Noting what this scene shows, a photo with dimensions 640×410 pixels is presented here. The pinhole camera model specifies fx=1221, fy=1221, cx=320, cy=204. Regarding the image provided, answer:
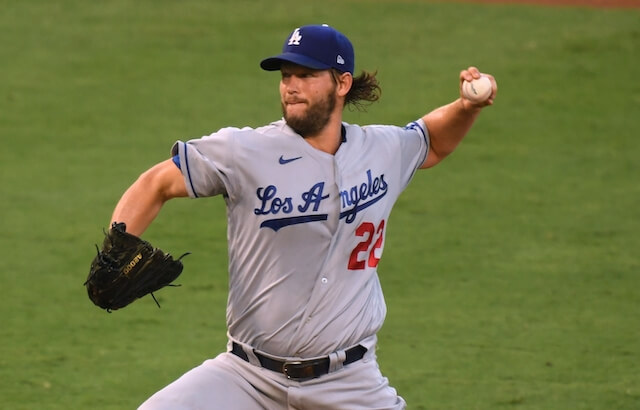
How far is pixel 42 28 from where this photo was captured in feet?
43.2

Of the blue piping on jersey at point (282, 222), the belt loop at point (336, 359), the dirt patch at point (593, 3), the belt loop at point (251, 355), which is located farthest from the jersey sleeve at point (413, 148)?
the dirt patch at point (593, 3)

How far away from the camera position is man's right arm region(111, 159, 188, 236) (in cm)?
413

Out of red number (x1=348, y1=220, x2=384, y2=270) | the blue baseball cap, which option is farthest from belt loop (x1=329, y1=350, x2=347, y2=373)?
the blue baseball cap

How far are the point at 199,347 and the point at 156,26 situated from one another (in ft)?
23.3

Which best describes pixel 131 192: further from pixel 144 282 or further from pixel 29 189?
pixel 29 189

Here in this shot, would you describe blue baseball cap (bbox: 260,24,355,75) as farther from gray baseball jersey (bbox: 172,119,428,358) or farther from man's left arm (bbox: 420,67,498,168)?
→ man's left arm (bbox: 420,67,498,168)

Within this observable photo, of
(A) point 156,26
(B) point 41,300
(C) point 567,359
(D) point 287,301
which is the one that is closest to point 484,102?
(D) point 287,301

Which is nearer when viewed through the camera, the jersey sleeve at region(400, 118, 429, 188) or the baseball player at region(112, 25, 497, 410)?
the baseball player at region(112, 25, 497, 410)

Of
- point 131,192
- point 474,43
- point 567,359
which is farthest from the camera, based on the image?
point 474,43

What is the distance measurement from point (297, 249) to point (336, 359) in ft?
1.38

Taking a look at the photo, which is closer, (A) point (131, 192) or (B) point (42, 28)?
(A) point (131, 192)

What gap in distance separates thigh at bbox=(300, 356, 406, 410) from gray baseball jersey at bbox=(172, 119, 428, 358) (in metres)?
0.10

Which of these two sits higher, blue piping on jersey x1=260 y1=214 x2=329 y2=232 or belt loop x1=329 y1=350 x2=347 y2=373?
blue piping on jersey x1=260 y1=214 x2=329 y2=232

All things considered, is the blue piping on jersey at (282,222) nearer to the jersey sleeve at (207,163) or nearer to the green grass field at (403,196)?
the jersey sleeve at (207,163)
